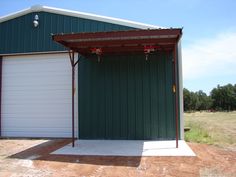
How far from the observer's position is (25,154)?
21.8 ft

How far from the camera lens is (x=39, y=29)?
950 centimetres

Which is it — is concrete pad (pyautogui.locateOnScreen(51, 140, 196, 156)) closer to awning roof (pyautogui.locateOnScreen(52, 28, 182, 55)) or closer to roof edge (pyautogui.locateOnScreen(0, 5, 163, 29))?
awning roof (pyautogui.locateOnScreen(52, 28, 182, 55))

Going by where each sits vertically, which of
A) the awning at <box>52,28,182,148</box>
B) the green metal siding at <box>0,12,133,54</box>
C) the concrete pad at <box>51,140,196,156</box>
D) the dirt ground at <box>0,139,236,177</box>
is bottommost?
the dirt ground at <box>0,139,236,177</box>

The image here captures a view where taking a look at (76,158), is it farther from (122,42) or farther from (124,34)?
(122,42)

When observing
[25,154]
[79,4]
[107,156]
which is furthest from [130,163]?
[79,4]

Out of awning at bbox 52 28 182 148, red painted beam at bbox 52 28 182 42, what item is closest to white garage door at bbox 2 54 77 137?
awning at bbox 52 28 182 148

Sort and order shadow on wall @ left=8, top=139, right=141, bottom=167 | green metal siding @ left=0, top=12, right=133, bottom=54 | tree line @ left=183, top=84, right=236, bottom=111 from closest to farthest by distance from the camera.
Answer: shadow on wall @ left=8, top=139, right=141, bottom=167 < green metal siding @ left=0, top=12, right=133, bottom=54 < tree line @ left=183, top=84, right=236, bottom=111

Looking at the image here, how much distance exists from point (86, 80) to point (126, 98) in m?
1.39

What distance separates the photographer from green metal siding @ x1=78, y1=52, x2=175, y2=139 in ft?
27.4

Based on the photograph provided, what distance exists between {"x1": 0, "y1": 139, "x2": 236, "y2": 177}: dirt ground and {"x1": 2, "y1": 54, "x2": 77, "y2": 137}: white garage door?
2554 mm

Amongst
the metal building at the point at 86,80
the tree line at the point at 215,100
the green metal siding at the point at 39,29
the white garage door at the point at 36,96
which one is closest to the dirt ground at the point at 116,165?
the metal building at the point at 86,80

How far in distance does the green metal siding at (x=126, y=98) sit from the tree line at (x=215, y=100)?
37918 mm

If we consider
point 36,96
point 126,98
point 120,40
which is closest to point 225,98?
point 126,98

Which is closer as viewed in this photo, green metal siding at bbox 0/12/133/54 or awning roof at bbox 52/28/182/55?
awning roof at bbox 52/28/182/55
